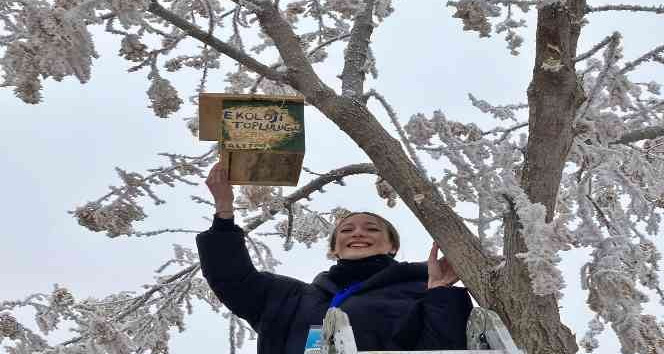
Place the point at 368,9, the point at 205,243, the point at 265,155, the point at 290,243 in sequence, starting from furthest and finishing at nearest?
the point at 290,243, the point at 368,9, the point at 205,243, the point at 265,155

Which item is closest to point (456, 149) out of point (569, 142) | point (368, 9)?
point (569, 142)

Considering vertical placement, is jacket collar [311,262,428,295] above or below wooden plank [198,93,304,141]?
below

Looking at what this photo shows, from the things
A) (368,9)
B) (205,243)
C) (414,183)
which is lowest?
(205,243)

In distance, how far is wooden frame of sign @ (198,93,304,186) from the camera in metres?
2.59

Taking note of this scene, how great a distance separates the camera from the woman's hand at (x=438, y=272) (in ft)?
8.20

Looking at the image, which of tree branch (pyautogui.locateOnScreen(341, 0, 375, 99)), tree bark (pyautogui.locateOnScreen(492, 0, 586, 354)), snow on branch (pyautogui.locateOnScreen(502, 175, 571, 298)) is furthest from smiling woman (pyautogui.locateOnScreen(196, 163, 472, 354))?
tree branch (pyautogui.locateOnScreen(341, 0, 375, 99))

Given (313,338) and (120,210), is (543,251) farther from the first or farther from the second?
(120,210)

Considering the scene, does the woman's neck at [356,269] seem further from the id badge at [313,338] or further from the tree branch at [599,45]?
the tree branch at [599,45]

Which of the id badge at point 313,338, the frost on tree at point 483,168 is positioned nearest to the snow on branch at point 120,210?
the frost on tree at point 483,168

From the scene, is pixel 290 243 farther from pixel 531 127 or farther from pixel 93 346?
pixel 531 127

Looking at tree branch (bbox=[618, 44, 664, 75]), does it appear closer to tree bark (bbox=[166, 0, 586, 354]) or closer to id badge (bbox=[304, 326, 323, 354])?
tree bark (bbox=[166, 0, 586, 354])

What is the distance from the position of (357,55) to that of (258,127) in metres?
1.01

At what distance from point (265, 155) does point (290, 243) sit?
1.49m

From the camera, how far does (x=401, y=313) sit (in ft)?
8.33
